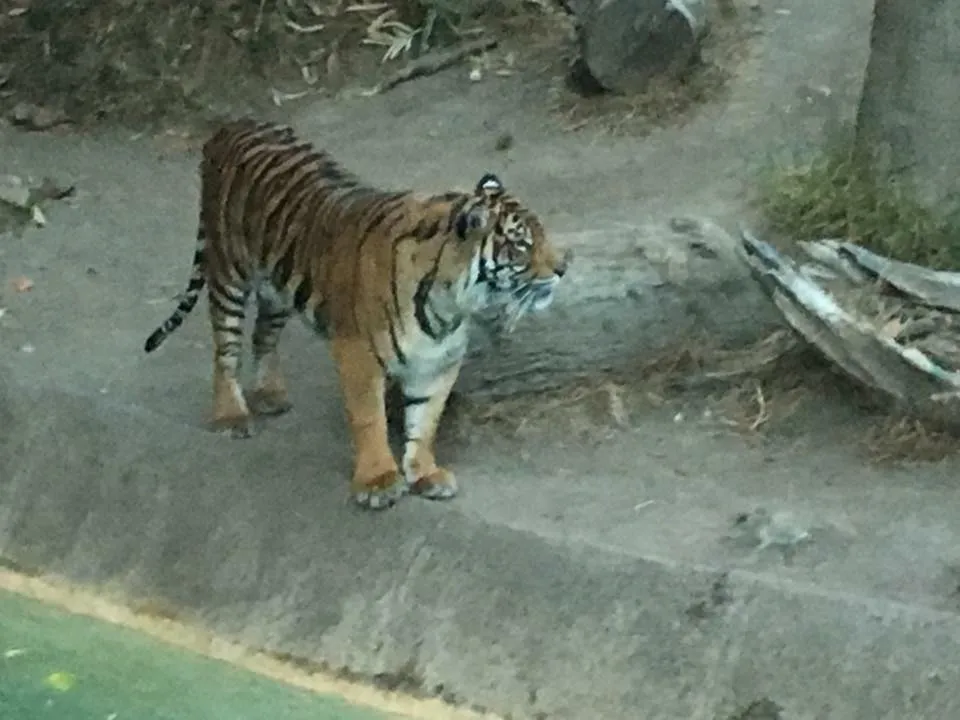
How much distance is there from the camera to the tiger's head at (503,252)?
3.42m

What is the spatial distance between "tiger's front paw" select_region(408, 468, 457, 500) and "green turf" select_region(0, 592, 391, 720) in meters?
0.49

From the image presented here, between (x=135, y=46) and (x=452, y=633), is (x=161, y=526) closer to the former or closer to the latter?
(x=452, y=633)

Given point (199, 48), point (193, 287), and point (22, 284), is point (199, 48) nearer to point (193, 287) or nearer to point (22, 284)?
point (22, 284)

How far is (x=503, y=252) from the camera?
135 inches

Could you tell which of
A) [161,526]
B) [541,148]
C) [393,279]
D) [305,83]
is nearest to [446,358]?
[393,279]

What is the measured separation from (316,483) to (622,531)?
68cm

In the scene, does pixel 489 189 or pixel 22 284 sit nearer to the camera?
pixel 489 189

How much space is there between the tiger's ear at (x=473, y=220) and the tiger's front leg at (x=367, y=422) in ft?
Answer: 1.17

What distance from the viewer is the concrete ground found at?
3.21m

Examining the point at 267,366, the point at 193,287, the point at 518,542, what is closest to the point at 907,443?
the point at 518,542

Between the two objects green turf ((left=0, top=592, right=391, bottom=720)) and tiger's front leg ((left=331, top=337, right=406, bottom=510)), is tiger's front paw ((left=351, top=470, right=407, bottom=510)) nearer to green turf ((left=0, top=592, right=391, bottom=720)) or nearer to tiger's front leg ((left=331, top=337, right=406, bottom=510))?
tiger's front leg ((left=331, top=337, right=406, bottom=510))

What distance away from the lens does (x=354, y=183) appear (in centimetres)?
397

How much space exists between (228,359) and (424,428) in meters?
0.65

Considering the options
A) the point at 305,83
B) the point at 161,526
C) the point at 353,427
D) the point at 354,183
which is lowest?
the point at 305,83
